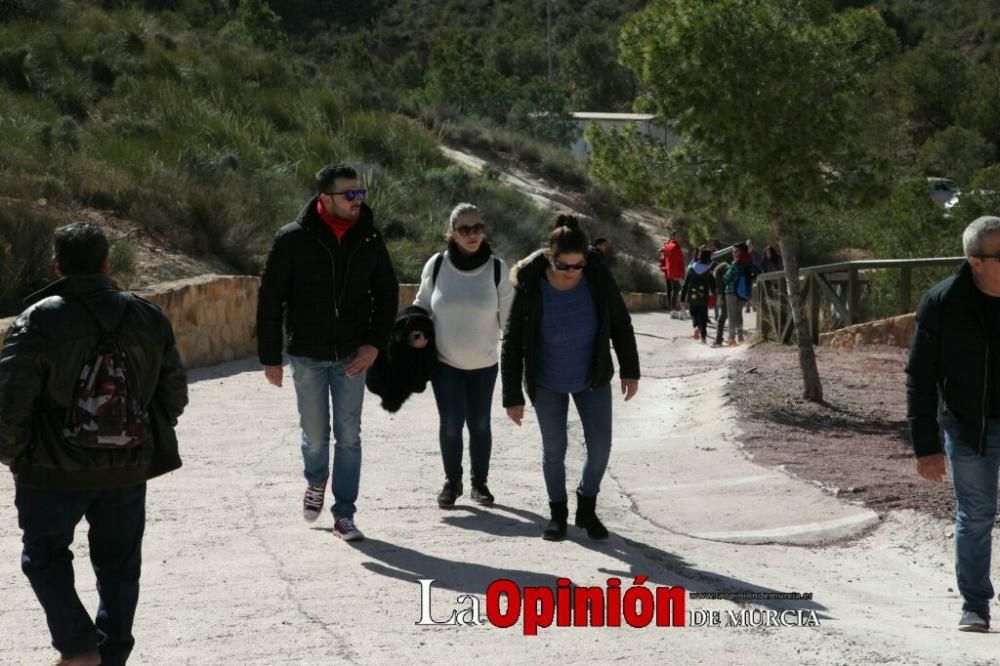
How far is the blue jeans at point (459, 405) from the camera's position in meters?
8.43

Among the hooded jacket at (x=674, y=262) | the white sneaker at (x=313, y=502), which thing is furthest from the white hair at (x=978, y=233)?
the hooded jacket at (x=674, y=262)

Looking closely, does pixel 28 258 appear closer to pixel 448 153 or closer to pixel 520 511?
pixel 520 511

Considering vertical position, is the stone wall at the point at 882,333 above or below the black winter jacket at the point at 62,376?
below

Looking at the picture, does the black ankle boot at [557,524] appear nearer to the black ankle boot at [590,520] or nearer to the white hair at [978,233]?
the black ankle boot at [590,520]

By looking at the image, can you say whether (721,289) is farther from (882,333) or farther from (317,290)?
(317,290)

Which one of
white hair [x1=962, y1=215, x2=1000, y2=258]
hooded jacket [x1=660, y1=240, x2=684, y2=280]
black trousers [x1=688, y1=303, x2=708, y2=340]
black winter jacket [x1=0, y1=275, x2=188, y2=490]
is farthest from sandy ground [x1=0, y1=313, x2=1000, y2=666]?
hooded jacket [x1=660, y1=240, x2=684, y2=280]

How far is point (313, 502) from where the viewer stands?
7617 mm

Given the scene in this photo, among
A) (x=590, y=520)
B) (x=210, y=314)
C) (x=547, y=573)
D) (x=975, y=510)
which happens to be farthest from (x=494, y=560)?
(x=210, y=314)

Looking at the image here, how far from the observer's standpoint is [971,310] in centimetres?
591

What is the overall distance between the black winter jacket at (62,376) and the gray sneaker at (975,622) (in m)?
3.40

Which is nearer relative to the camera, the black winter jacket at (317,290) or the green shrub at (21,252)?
the black winter jacket at (317,290)

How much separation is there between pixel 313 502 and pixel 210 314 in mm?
8020

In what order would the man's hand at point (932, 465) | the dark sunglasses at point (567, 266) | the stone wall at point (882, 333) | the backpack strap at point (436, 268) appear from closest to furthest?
the man's hand at point (932, 465)
the dark sunglasses at point (567, 266)
the backpack strap at point (436, 268)
the stone wall at point (882, 333)

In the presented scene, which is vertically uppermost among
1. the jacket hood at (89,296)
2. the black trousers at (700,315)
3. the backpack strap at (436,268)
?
the jacket hood at (89,296)
